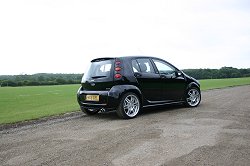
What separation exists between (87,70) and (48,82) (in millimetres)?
46519

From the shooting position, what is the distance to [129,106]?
8.27 metres

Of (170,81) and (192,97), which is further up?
(170,81)

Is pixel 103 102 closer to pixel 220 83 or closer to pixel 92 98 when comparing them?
pixel 92 98

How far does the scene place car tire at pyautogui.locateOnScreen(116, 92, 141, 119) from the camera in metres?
8.01

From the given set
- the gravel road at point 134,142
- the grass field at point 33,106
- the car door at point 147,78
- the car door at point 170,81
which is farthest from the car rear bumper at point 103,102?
the car door at point 170,81

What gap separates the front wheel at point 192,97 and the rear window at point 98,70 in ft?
10.5

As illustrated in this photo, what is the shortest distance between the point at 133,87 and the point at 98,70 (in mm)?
1158

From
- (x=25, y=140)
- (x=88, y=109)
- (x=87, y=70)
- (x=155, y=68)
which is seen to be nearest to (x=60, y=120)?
(x=88, y=109)

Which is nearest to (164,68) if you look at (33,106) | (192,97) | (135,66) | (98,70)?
(135,66)

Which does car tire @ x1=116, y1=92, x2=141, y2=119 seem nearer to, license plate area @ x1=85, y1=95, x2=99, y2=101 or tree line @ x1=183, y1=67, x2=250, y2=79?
license plate area @ x1=85, y1=95, x2=99, y2=101

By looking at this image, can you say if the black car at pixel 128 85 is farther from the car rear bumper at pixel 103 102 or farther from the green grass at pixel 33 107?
the green grass at pixel 33 107

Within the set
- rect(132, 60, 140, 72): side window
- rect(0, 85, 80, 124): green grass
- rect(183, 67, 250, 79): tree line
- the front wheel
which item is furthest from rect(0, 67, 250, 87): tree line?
rect(132, 60, 140, 72): side window

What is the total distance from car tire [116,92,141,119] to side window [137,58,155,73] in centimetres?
92

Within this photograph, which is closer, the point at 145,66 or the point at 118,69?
the point at 118,69
